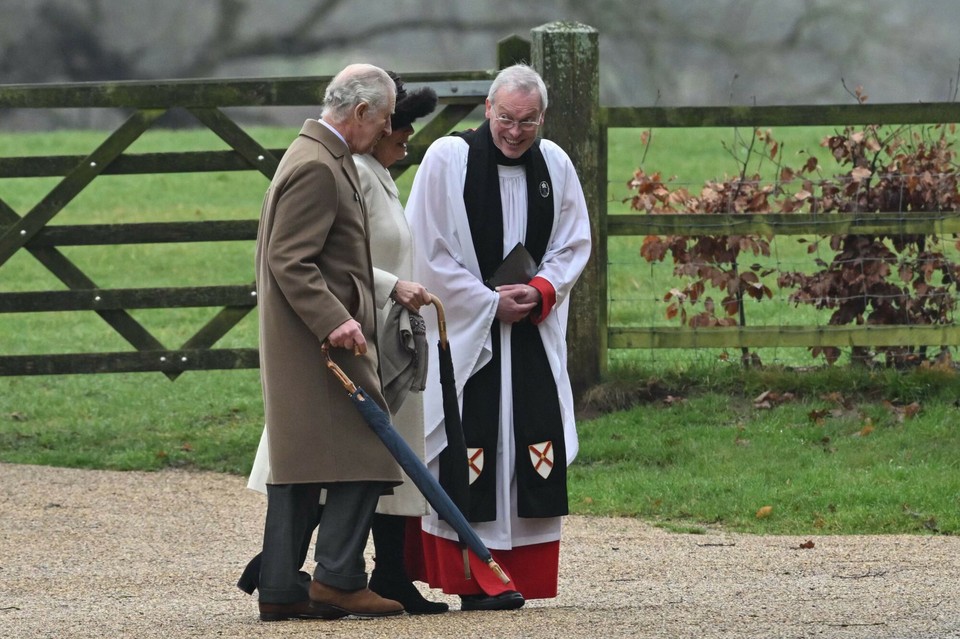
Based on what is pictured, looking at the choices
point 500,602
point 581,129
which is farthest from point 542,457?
point 581,129

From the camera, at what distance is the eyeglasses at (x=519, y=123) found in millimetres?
5215

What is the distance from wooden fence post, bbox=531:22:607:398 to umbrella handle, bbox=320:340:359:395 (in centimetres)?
350

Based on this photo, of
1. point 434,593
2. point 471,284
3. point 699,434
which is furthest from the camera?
point 699,434

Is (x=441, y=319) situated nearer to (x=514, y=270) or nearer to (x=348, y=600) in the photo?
(x=514, y=270)

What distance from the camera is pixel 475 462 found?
5.38m

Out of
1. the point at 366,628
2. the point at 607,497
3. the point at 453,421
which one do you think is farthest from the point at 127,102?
the point at 366,628

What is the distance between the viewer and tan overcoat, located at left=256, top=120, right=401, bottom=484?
4746 millimetres

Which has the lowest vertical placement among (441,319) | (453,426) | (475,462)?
(475,462)

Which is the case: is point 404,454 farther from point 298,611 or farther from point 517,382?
point 517,382

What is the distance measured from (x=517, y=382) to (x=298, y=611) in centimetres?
109

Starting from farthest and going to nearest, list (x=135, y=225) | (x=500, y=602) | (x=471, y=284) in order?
(x=135, y=225) → (x=471, y=284) → (x=500, y=602)

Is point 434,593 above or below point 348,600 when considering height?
below

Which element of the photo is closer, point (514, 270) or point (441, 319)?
point (441, 319)

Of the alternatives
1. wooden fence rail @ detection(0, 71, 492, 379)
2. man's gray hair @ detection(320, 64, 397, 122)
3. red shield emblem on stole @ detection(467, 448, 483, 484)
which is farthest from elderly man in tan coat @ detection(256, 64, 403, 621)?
wooden fence rail @ detection(0, 71, 492, 379)
